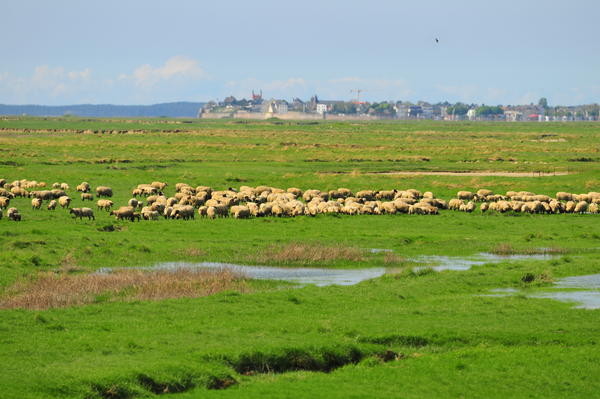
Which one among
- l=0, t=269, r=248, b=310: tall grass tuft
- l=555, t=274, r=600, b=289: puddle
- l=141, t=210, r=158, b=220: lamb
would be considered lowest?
l=555, t=274, r=600, b=289: puddle

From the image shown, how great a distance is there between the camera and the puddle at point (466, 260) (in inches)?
1258

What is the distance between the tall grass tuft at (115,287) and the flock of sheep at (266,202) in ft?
43.6

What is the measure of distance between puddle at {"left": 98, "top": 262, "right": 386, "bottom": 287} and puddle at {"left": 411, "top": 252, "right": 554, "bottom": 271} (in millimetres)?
2088

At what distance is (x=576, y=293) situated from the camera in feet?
88.7

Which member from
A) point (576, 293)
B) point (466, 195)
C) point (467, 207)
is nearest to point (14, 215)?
point (467, 207)

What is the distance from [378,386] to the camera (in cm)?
1786

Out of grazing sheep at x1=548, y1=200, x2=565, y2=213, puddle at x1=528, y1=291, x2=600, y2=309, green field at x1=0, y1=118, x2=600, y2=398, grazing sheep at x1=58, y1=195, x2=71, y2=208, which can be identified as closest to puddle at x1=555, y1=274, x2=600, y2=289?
green field at x1=0, y1=118, x2=600, y2=398

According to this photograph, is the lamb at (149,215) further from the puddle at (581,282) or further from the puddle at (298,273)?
the puddle at (581,282)

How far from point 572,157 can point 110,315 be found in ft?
232

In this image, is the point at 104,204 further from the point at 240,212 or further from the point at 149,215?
the point at 240,212

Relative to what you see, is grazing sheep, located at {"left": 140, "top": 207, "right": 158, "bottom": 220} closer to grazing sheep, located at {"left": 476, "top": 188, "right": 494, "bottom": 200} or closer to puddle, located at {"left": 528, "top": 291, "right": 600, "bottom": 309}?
grazing sheep, located at {"left": 476, "top": 188, "right": 494, "bottom": 200}

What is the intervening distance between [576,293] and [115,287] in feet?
42.7

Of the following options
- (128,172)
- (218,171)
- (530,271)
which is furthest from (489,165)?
(530,271)

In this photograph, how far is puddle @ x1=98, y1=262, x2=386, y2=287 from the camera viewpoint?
29172mm
